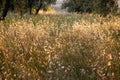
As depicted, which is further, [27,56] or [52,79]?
[27,56]

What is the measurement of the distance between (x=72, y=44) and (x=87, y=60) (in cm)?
106

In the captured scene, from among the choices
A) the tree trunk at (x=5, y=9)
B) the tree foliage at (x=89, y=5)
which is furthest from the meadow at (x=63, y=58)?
the tree foliage at (x=89, y=5)

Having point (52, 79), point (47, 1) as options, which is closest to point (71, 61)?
point (52, 79)

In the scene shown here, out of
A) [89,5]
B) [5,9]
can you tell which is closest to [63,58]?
[5,9]

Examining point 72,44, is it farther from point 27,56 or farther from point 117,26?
point 117,26

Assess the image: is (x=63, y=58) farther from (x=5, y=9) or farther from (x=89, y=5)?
(x=89, y=5)

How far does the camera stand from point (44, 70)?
537 cm

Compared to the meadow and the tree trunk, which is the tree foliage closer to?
the tree trunk

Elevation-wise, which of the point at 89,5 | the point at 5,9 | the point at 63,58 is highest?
the point at 63,58

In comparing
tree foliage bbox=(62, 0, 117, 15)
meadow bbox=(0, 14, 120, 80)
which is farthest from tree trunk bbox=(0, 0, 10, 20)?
meadow bbox=(0, 14, 120, 80)

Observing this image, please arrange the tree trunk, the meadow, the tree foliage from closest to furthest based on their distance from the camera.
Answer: the meadow
the tree trunk
the tree foliage

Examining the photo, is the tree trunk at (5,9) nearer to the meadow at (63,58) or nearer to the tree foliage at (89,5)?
the tree foliage at (89,5)

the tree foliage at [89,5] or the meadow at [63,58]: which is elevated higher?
the meadow at [63,58]

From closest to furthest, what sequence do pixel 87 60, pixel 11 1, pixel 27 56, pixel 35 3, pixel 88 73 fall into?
pixel 88 73 → pixel 87 60 → pixel 27 56 → pixel 11 1 → pixel 35 3
